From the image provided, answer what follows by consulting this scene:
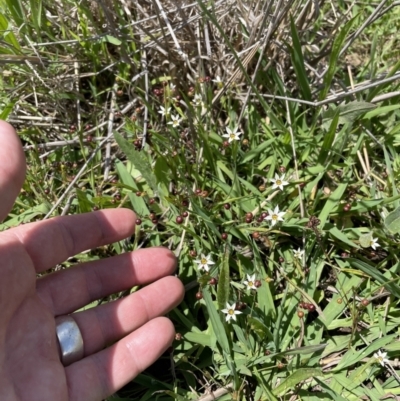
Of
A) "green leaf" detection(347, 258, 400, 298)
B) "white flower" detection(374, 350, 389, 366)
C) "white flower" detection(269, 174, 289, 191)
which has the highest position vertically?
"white flower" detection(269, 174, 289, 191)

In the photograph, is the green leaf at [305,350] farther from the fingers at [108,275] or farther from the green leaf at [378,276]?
the fingers at [108,275]

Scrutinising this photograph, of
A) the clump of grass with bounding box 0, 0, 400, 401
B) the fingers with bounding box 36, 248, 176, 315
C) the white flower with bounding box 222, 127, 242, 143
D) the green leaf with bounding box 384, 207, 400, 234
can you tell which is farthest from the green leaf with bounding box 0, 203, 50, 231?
the green leaf with bounding box 384, 207, 400, 234

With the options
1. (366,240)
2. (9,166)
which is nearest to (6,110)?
(9,166)


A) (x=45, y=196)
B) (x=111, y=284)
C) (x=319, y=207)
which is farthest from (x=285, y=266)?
(x=45, y=196)

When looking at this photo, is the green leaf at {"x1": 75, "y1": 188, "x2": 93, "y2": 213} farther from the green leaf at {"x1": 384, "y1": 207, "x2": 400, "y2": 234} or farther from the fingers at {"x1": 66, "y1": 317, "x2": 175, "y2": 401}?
the green leaf at {"x1": 384, "y1": 207, "x2": 400, "y2": 234}

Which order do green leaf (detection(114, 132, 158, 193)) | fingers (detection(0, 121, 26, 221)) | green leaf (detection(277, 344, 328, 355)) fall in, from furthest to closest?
green leaf (detection(114, 132, 158, 193)) < green leaf (detection(277, 344, 328, 355)) < fingers (detection(0, 121, 26, 221))

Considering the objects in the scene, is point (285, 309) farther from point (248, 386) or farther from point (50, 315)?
point (50, 315)

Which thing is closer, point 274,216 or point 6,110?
point 274,216

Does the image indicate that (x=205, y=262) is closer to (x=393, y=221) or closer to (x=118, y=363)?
(x=118, y=363)
